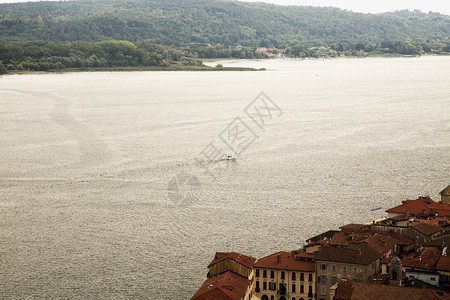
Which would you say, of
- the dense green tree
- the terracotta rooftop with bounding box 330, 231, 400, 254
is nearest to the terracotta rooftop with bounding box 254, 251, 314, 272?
the terracotta rooftop with bounding box 330, 231, 400, 254

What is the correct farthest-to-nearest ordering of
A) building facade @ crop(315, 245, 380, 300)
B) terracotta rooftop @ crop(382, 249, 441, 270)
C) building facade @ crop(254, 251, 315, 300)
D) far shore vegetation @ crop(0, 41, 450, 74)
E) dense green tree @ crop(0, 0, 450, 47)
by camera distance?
dense green tree @ crop(0, 0, 450, 47), far shore vegetation @ crop(0, 41, 450, 74), building facade @ crop(254, 251, 315, 300), building facade @ crop(315, 245, 380, 300), terracotta rooftop @ crop(382, 249, 441, 270)

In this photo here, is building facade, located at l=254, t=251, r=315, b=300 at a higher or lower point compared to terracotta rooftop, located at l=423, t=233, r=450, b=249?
lower

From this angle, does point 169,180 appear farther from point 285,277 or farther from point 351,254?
point 351,254

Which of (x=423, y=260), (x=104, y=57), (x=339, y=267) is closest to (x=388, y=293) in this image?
(x=339, y=267)

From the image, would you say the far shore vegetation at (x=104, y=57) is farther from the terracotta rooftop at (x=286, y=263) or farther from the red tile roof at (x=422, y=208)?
the terracotta rooftop at (x=286, y=263)

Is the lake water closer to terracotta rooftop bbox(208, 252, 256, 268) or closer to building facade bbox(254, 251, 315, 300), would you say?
terracotta rooftop bbox(208, 252, 256, 268)

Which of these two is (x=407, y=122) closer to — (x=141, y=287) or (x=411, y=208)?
(x=411, y=208)

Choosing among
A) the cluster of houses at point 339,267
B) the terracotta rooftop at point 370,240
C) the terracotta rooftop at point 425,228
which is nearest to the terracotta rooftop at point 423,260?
the cluster of houses at point 339,267

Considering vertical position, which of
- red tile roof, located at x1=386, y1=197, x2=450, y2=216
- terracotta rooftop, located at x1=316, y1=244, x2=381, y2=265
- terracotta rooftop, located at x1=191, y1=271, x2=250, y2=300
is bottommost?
terracotta rooftop, located at x1=191, y1=271, x2=250, y2=300

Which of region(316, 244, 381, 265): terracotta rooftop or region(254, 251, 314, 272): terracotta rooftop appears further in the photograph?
region(254, 251, 314, 272): terracotta rooftop
